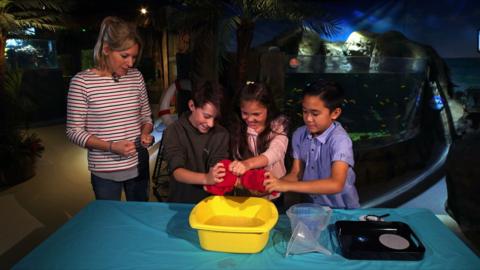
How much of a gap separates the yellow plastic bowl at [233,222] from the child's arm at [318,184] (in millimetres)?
101

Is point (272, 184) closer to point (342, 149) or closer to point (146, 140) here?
point (342, 149)

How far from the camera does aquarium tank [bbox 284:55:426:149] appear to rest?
4.68 meters

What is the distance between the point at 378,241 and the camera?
156 centimetres

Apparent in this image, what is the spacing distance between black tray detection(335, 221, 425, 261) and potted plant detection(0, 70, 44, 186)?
188 inches

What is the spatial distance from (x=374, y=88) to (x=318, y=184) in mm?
4883

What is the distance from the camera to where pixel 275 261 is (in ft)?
4.79

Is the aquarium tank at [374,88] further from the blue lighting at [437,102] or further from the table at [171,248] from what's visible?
the table at [171,248]

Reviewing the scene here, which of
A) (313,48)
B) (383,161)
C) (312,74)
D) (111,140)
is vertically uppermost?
(313,48)

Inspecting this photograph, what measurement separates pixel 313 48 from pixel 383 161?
1832mm

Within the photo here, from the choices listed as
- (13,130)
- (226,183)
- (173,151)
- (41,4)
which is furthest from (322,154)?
(41,4)

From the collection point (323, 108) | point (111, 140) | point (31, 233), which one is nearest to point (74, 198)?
point (31, 233)

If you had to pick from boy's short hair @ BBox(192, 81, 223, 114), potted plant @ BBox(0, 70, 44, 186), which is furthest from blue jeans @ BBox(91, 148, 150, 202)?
potted plant @ BBox(0, 70, 44, 186)

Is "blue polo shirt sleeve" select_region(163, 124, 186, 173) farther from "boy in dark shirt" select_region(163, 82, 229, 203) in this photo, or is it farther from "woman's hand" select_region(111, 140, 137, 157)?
"woman's hand" select_region(111, 140, 137, 157)

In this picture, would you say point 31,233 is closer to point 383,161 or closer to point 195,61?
point 195,61
